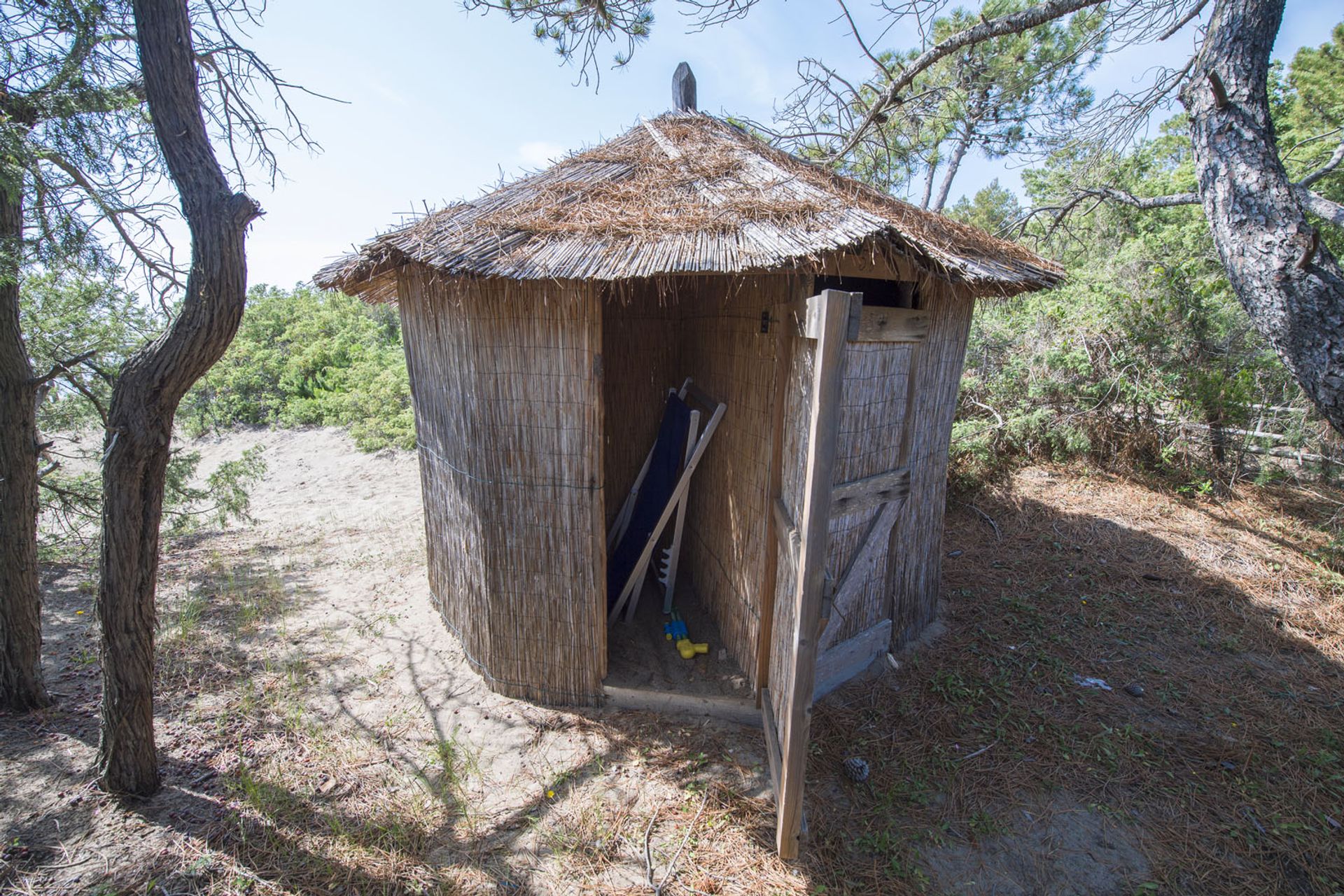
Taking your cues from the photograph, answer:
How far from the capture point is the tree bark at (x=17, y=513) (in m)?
3.25

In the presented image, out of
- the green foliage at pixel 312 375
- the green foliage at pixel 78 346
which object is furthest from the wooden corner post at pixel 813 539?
the green foliage at pixel 312 375

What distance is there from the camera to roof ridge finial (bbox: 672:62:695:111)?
4789 mm

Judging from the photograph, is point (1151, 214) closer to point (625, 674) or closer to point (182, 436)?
point (625, 674)

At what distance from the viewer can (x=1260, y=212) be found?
3.00 metres

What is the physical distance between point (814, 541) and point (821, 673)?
5.69 feet

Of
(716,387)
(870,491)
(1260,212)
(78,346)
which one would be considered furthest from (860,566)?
(78,346)

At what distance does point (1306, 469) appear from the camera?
5957 millimetres

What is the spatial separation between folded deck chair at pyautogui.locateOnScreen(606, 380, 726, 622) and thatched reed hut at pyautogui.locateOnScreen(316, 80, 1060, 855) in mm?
262

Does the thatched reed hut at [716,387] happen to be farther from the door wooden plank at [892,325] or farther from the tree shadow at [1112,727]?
the tree shadow at [1112,727]

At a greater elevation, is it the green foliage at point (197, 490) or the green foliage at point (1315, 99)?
the green foliage at point (1315, 99)

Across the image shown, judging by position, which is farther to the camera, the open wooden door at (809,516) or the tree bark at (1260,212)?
the tree bark at (1260,212)

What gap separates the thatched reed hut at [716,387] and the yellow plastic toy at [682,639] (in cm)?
20

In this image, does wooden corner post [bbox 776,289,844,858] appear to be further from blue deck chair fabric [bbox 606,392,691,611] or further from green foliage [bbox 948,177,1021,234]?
green foliage [bbox 948,177,1021,234]

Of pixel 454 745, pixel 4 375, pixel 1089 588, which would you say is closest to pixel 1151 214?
pixel 1089 588
